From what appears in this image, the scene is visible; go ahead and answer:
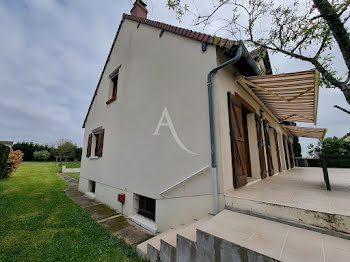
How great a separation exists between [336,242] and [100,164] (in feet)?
28.0

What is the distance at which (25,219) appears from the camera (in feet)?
16.3

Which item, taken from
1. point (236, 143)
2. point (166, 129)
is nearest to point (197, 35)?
point (166, 129)

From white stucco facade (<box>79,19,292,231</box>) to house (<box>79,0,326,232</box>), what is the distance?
0.03 meters

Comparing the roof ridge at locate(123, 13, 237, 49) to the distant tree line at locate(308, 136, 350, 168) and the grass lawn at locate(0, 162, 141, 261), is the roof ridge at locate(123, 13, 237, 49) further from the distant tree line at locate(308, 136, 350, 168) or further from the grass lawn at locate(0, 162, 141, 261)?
the distant tree line at locate(308, 136, 350, 168)

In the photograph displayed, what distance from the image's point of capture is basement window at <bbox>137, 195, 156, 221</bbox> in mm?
4918

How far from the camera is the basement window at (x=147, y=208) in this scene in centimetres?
492

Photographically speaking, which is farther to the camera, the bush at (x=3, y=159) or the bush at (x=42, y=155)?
the bush at (x=42, y=155)

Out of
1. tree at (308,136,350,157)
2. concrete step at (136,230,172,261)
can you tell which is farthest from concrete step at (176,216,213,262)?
→ tree at (308,136,350,157)

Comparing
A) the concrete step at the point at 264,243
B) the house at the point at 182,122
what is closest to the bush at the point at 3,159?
the house at the point at 182,122

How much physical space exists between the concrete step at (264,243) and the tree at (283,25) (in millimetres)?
2552

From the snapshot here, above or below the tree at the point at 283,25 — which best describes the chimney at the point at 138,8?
above

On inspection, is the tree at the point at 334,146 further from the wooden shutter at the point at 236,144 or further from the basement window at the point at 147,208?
the basement window at the point at 147,208

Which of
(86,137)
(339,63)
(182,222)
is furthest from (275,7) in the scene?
(86,137)

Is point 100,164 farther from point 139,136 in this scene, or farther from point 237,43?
point 237,43
